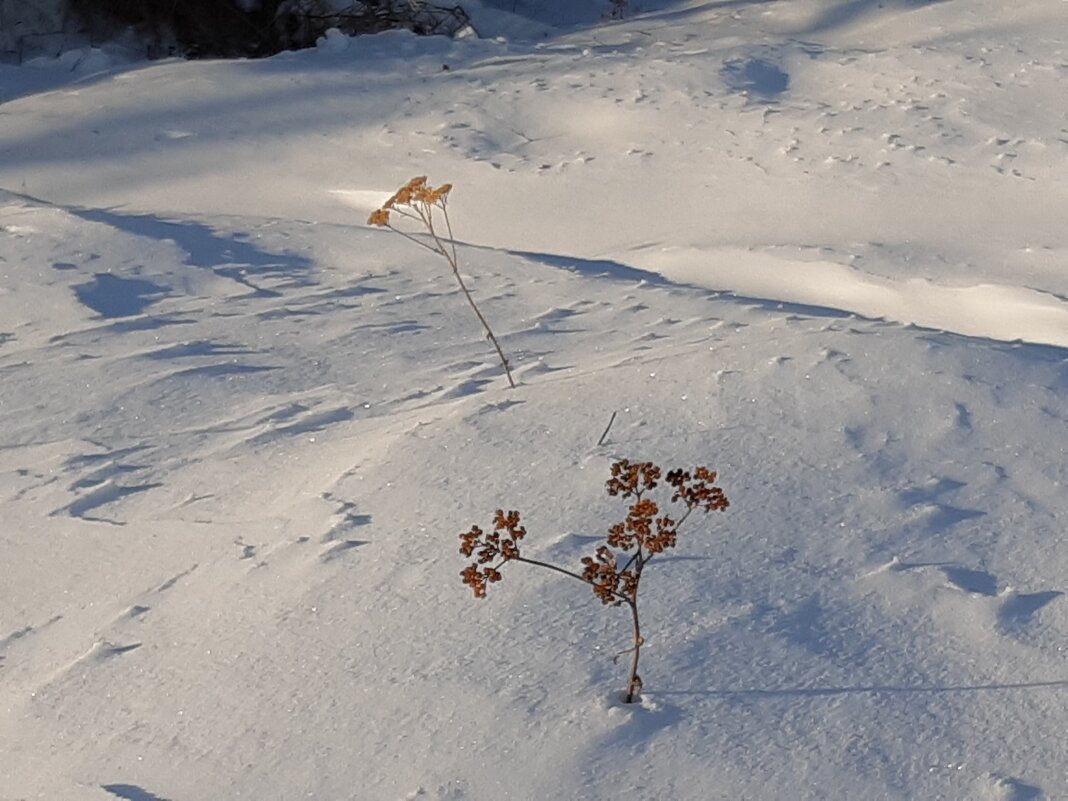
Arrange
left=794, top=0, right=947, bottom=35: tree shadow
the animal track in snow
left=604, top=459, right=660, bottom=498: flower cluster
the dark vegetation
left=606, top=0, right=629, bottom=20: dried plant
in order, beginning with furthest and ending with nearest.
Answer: left=606, top=0, right=629, bottom=20: dried plant → the dark vegetation → left=794, top=0, right=947, bottom=35: tree shadow → the animal track in snow → left=604, top=459, right=660, bottom=498: flower cluster

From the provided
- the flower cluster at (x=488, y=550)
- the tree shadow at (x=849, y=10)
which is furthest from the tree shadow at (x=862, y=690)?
the tree shadow at (x=849, y=10)

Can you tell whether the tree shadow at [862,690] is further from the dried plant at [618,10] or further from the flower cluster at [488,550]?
the dried plant at [618,10]

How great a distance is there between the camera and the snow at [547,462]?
7.23 feet

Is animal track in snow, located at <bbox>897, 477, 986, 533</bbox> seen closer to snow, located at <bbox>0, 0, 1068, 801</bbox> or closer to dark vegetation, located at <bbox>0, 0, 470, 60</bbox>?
snow, located at <bbox>0, 0, 1068, 801</bbox>

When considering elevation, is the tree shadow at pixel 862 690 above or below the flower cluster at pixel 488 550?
below

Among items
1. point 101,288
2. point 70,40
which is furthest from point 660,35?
point 101,288

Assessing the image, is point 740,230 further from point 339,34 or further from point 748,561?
point 339,34

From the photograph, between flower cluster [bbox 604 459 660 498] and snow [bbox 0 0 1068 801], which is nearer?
snow [bbox 0 0 1068 801]

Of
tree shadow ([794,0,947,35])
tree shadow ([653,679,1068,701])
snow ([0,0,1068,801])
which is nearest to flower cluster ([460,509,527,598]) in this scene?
snow ([0,0,1068,801])

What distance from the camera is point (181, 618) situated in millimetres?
2562

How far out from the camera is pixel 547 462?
9.63 feet

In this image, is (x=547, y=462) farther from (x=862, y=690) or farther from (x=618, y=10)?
(x=618, y=10)

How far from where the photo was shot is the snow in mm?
2205

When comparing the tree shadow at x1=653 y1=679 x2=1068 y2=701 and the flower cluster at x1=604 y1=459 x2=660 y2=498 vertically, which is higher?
the flower cluster at x1=604 y1=459 x2=660 y2=498
